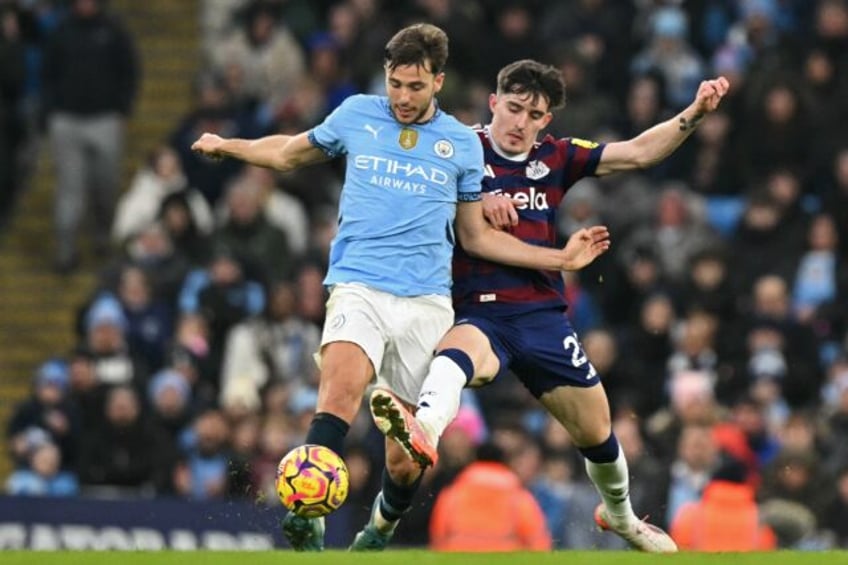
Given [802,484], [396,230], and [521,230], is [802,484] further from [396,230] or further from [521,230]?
[396,230]

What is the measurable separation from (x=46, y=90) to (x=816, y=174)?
262 inches

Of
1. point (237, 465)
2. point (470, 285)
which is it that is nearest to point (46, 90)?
point (237, 465)

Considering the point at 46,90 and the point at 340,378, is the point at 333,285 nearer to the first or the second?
the point at 340,378

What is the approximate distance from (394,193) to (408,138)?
288 mm

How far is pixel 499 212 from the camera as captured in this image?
1305 centimetres

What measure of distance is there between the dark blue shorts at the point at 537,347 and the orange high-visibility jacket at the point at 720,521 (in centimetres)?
360

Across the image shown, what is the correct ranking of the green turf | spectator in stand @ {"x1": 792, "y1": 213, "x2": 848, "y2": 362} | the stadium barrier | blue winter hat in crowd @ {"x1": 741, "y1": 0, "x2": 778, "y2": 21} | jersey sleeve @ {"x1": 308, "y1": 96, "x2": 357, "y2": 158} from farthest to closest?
blue winter hat in crowd @ {"x1": 741, "y1": 0, "x2": 778, "y2": 21} → spectator in stand @ {"x1": 792, "y1": 213, "x2": 848, "y2": 362} → the stadium barrier → jersey sleeve @ {"x1": 308, "y1": 96, "x2": 357, "y2": 158} → the green turf

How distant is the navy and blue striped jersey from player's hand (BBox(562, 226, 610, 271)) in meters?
0.37

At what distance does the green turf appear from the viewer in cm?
1163

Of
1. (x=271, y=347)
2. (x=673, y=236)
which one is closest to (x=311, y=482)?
(x=271, y=347)

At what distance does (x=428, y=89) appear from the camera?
1270 centimetres

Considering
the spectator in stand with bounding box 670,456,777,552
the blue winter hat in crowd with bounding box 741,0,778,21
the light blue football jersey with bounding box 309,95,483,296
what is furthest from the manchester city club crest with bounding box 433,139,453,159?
the blue winter hat in crowd with bounding box 741,0,778,21

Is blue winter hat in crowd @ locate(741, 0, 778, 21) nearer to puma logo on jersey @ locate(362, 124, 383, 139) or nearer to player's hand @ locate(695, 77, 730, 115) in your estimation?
player's hand @ locate(695, 77, 730, 115)

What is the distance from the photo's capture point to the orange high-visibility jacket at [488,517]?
16562mm
